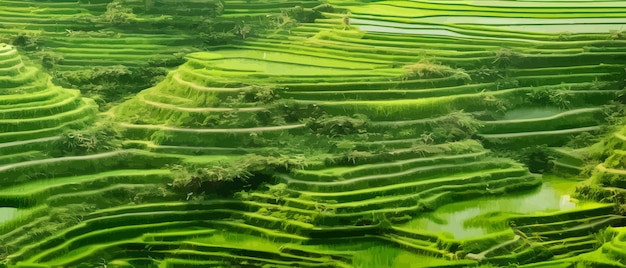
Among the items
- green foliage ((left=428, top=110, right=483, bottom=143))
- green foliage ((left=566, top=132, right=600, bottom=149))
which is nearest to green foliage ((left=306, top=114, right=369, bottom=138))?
green foliage ((left=428, top=110, right=483, bottom=143))

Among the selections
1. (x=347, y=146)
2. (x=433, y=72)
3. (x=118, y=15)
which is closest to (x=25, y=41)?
(x=118, y=15)

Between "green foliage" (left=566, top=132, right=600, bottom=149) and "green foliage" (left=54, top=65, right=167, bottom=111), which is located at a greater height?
"green foliage" (left=54, top=65, right=167, bottom=111)

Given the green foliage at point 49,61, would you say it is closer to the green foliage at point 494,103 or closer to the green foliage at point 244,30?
the green foliage at point 244,30

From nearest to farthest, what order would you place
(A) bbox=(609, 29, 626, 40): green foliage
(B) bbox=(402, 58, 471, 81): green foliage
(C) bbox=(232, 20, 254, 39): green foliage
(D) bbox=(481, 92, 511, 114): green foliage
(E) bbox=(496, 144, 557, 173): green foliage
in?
(E) bbox=(496, 144, 557, 173): green foliage < (D) bbox=(481, 92, 511, 114): green foliage < (B) bbox=(402, 58, 471, 81): green foliage < (A) bbox=(609, 29, 626, 40): green foliage < (C) bbox=(232, 20, 254, 39): green foliage

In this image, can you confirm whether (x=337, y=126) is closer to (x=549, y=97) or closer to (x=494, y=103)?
(x=494, y=103)

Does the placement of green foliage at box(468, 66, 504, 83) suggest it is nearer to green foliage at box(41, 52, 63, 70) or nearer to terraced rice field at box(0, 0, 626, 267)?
terraced rice field at box(0, 0, 626, 267)

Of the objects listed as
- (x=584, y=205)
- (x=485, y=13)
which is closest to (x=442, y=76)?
(x=485, y=13)
